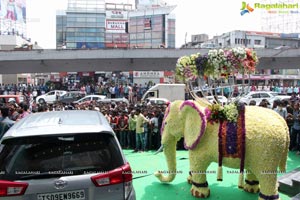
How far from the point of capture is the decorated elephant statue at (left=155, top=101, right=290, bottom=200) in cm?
520

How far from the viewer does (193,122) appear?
5953 millimetres

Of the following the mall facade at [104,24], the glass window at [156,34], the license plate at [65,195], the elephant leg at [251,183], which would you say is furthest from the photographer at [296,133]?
the glass window at [156,34]

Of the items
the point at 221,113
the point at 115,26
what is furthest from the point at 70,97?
the point at 115,26

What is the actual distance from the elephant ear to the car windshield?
248cm

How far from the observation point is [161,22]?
77.9 metres

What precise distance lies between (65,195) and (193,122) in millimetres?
3152

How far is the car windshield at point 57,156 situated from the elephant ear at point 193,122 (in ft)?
→ 8.14

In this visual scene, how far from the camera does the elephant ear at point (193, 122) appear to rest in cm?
574

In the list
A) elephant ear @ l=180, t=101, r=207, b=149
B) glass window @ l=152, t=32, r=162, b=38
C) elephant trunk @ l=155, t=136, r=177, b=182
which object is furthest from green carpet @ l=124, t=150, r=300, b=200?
glass window @ l=152, t=32, r=162, b=38

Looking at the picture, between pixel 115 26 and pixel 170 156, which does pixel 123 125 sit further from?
pixel 115 26

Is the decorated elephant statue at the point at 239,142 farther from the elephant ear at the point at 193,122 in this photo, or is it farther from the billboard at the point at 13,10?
the billboard at the point at 13,10

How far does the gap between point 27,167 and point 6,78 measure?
53.3 m

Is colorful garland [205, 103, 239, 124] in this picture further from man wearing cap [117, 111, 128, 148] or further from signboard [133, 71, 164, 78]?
signboard [133, 71, 164, 78]

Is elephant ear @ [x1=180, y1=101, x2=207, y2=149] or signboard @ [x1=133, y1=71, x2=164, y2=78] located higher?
signboard @ [x1=133, y1=71, x2=164, y2=78]
